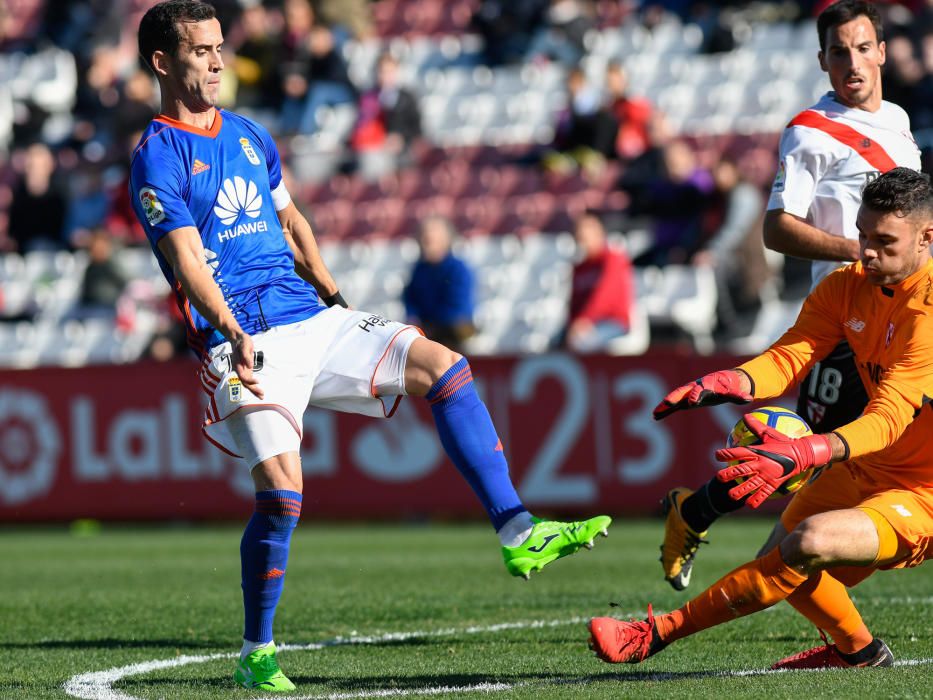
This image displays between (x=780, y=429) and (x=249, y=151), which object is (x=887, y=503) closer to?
(x=780, y=429)

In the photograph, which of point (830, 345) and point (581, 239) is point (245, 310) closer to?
point (830, 345)

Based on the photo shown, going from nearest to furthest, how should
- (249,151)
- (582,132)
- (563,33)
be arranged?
(249,151)
(582,132)
(563,33)

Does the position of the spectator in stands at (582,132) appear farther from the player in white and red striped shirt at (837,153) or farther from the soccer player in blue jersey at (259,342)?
the soccer player in blue jersey at (259,342)

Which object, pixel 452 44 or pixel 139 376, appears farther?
pixel 452 44

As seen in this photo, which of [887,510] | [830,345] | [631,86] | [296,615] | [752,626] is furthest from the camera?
[631,86]

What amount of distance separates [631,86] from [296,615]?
1090 centimetres

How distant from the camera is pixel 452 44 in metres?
19.5

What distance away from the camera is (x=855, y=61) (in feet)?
20.5

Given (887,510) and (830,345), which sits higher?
(830,345)

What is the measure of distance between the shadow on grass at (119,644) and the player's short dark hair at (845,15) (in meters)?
3.54

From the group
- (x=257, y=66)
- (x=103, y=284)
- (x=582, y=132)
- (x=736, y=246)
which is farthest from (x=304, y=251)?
(x=257, y=66)

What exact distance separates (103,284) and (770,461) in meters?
12.8

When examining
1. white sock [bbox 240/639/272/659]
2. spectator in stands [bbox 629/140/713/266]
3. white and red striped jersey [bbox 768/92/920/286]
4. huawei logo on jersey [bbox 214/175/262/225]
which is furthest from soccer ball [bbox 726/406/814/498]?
spectator in stands [bbox 629/140/713/266]

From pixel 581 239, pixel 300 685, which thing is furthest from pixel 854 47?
pixel 581 239
